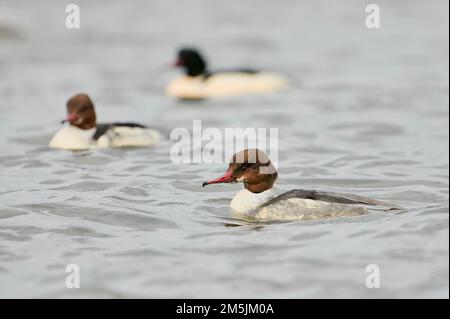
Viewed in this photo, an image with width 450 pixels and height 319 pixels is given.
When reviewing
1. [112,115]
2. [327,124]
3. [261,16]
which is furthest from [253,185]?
[261,16]

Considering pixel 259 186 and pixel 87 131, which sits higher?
pixel 87 131

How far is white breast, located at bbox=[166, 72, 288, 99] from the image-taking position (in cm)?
1997

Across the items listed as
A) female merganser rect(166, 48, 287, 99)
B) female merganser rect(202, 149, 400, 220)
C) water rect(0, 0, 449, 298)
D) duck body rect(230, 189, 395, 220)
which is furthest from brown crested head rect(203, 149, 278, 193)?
female merganser rect(166, 48, 287, 99)

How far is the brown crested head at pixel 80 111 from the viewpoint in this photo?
555 inches

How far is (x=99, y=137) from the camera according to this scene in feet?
46.6

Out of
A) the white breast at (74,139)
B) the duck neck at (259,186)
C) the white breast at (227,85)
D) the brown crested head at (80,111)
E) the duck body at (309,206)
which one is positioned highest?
the white breast at (227,85)

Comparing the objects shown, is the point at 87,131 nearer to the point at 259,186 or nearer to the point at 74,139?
the point at 74,139

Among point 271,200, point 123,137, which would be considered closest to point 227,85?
point 123,137

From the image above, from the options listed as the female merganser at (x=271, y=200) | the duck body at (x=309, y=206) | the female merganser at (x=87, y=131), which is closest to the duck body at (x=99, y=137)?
the female merganser at (x=87, y=131)

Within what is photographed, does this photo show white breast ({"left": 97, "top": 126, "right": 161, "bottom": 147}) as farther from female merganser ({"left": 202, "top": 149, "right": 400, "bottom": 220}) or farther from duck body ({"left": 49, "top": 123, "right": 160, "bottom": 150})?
female merganser ({"left": 202, "top": 149, "right": 400, "bottom": 220})

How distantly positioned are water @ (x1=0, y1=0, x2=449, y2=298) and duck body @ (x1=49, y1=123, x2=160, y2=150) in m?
0.21

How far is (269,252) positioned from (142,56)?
15488mm

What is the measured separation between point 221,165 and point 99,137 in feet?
5.76

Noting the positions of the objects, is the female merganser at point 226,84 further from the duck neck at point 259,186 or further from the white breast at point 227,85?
the duck neck at point 259,186
